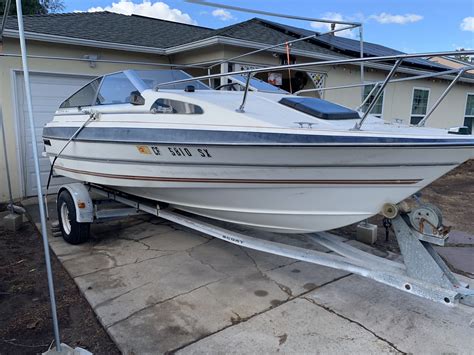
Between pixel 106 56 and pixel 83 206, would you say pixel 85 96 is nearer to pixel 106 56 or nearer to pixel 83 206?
pixel 83 206

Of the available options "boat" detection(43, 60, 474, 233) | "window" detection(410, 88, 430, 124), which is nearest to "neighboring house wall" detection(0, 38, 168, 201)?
"boat" detection(43, 60, 474, 233)

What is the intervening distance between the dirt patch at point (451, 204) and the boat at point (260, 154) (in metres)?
2.06

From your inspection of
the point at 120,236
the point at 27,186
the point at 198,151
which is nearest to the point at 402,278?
the point at 198,151

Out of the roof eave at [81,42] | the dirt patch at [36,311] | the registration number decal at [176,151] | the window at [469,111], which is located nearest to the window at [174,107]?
the registration number decal at [176,151]

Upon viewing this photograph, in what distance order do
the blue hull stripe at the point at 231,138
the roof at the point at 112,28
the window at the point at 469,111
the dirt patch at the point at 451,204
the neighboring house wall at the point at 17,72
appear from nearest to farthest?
the blue hull stripe at the point at 231,138 → the dirt patch at the point at 451,204 → the neighboring house wall at the point at 17,72 → the roof at the point at 112,28 → the window at the point at 469,111

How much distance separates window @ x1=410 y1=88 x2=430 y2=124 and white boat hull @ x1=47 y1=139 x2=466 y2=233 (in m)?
10.2

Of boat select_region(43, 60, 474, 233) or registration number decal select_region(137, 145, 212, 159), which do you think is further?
registration number decal select_region(137, 145, 212, 159)

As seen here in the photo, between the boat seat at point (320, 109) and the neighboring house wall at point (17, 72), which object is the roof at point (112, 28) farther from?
the boat seat at point (320, 109)

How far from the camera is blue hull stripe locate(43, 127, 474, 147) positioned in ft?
8.02

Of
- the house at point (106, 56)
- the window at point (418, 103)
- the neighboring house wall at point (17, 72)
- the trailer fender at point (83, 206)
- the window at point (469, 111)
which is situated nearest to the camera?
the trailer fender at point (83, 206)

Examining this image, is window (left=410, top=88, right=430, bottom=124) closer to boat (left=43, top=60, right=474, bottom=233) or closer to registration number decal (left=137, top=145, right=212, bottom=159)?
boat (left=43, top=60, right=474, bottom=233)

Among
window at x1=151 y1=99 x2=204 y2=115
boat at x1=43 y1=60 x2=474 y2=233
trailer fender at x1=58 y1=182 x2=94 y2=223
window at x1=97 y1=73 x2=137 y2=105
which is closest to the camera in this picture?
boat at x1=43 y1=60 x2=474 y2=233

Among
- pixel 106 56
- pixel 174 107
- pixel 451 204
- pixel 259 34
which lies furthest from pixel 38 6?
pixel 451 204

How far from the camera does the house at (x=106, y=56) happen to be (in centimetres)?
645
